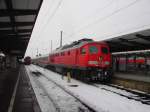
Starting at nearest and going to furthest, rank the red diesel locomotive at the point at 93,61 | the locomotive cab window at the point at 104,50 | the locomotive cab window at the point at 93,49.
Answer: the red diesel locomotive at the point at 93,61
the locomotive cab window at the point at 93,49
the locomotive cab window at the point at 104,50

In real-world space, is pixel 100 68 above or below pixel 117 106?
above

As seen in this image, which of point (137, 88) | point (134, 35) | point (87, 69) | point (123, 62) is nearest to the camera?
point (137, 88)

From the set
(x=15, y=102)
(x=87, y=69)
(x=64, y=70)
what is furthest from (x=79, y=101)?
(x=64, y=70)

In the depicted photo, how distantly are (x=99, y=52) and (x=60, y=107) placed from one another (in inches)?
358

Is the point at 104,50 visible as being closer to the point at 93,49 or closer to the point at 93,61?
the point at 93,49

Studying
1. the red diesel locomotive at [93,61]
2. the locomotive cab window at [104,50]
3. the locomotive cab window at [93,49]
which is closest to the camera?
the red diesel locomotive at [93,61]

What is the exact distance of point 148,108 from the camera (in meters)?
8.76

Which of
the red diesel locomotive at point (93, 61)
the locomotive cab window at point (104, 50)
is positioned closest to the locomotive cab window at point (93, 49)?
the red diesel locomotive at point (93, 61)

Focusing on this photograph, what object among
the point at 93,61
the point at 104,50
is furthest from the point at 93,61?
the point at 104,50

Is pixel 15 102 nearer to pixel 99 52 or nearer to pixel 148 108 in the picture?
pixel 148 108

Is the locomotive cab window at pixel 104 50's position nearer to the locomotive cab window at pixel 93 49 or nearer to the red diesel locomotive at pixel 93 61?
→ the red diesel locomotive at pixel 93 61

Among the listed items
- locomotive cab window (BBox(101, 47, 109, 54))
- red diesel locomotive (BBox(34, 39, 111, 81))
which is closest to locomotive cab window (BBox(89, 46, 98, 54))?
red diesel locomotive (BBox(34, 39, 111, 81))

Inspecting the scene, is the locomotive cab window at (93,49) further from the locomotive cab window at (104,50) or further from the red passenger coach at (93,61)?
the locomotive cab window at (104,50)

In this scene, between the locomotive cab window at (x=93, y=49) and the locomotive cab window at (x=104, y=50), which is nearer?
the locomotive cab window at (x=93, y=49)
